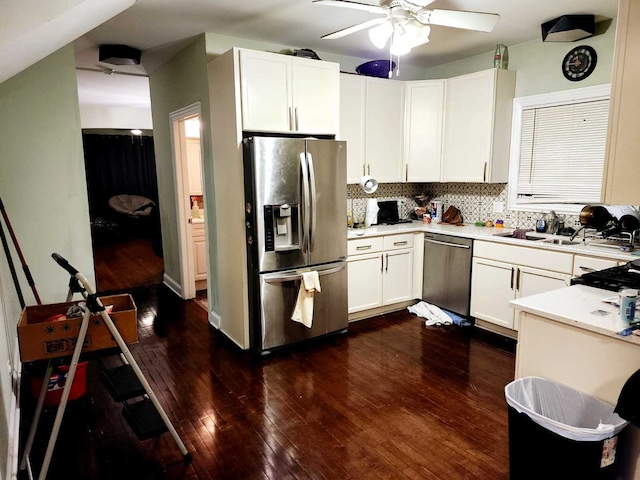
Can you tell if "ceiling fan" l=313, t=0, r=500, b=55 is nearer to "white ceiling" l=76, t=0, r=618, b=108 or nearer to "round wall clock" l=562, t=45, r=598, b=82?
"white ceiling" l=76, t=0, r=618, b=108

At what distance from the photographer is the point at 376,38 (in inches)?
98.3

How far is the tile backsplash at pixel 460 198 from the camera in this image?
158 inches

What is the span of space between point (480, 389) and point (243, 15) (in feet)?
10.3

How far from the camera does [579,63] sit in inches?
135

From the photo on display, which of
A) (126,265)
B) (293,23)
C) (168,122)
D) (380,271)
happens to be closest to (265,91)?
(293,23)

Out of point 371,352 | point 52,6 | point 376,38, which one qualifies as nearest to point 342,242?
point 371,352

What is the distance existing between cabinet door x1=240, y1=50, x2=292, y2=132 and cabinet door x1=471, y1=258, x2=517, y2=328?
6.77ft

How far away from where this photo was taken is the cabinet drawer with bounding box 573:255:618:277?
2836 millimetres

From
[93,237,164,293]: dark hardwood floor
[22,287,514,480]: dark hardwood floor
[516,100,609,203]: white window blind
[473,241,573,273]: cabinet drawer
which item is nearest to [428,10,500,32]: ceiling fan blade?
[516,100,609,203]: white window blind

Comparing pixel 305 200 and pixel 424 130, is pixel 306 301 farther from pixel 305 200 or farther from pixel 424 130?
pixel 424 130

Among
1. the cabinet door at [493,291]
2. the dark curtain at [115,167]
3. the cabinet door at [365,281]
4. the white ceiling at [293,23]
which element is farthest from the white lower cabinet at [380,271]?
the dark curtain at [115,167]

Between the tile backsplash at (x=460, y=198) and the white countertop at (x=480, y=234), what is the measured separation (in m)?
0.17

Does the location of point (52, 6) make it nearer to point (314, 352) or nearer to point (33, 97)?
point (33, 97)

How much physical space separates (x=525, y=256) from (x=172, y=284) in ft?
12.8
